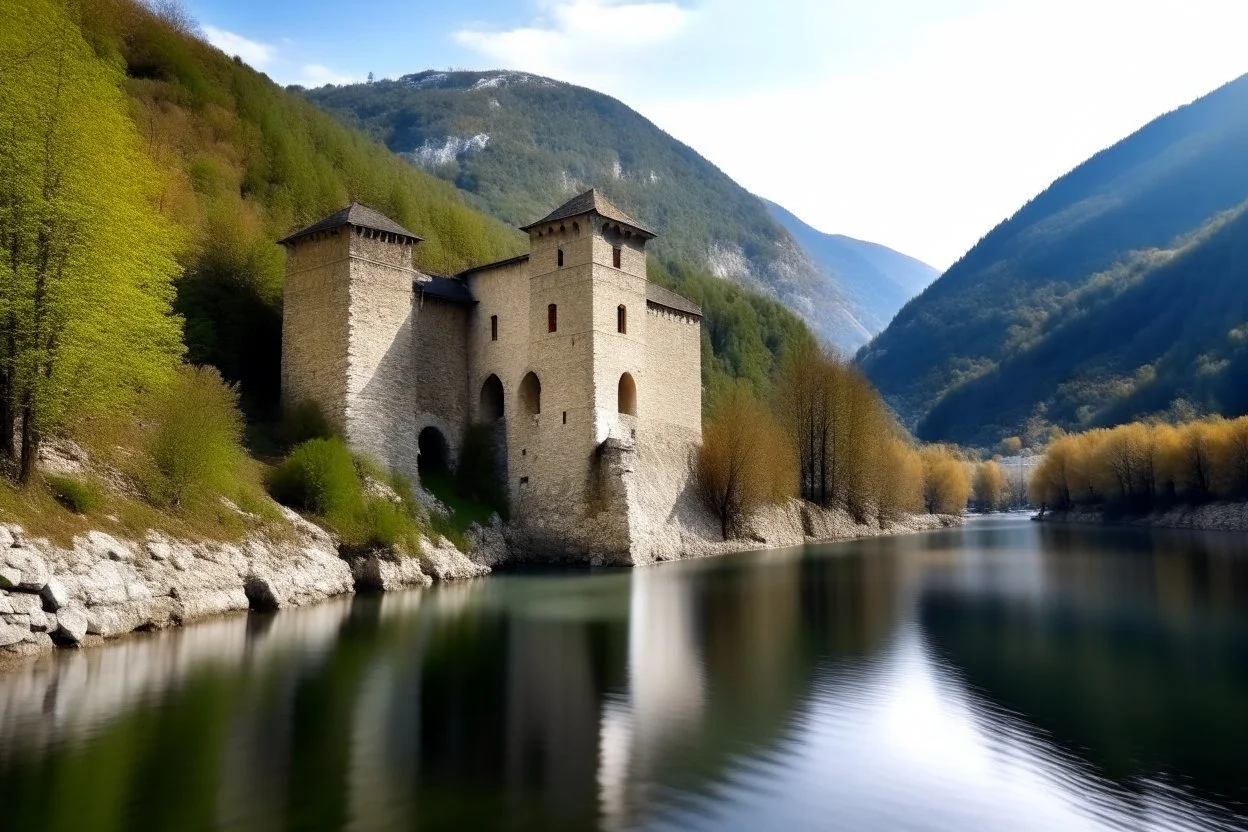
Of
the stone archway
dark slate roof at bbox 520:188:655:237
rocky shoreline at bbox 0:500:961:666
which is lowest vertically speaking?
rocky shoreline at bbox 0:500:961:666

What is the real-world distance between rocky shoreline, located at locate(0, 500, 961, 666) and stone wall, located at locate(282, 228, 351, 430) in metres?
5.97

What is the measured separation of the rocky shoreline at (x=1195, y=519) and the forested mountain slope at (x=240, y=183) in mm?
43113

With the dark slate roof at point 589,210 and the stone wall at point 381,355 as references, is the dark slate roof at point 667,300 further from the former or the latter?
the stone wall at point 381,355

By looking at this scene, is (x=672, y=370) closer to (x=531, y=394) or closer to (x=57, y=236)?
(x=531, y=394)

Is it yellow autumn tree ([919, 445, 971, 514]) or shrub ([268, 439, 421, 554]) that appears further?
yellow autumn tree ([919, 445, 971, 514])

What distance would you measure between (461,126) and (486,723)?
116745mm

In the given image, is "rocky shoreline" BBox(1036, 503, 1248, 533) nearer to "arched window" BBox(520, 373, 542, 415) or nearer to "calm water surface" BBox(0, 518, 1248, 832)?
"calm water surface" BBox(0, 518, 1248, 832)

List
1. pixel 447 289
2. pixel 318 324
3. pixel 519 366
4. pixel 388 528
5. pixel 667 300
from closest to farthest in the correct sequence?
pixel 388 528
pixel 318 324
pixel 519 366
pixel 447 289
pixel 667 300

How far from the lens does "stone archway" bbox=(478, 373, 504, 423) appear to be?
34.7m

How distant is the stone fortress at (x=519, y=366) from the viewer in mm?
29328

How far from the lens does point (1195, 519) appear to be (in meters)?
53.9

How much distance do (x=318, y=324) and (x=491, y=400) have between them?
25.5ft

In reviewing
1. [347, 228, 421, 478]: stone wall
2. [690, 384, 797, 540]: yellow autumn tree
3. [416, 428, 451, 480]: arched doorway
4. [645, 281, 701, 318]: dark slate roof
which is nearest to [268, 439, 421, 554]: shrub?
[347, 228, 421, 478]: stone wall

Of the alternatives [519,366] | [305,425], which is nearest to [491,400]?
[519,366]
